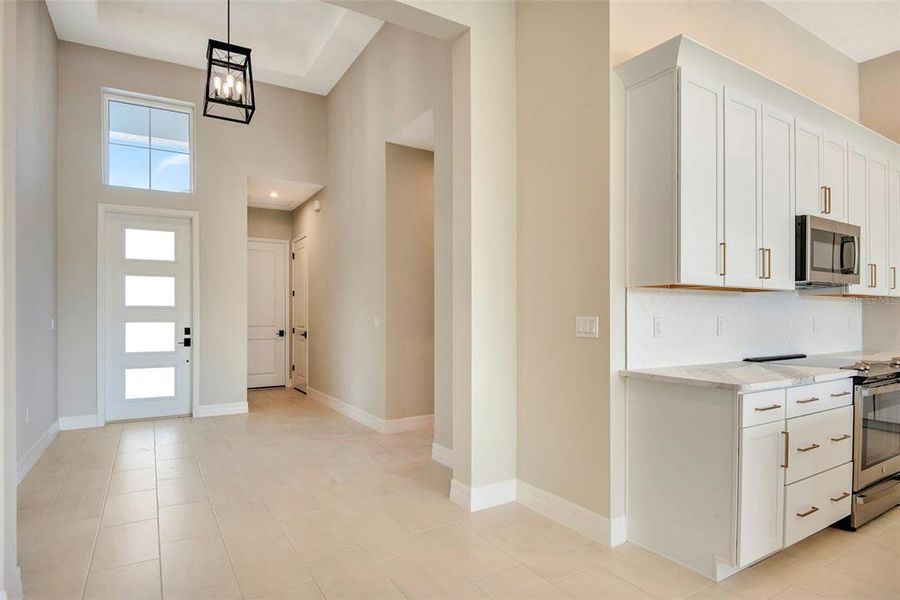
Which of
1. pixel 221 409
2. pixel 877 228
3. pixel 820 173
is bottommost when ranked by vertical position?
pixel 221 409

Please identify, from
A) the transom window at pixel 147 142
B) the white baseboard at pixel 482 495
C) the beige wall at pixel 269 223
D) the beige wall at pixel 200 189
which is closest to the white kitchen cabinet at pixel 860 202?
the white baseboard at pixel 482 495

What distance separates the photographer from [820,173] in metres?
3.23

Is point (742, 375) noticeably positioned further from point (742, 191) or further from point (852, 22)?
point (852, 22)

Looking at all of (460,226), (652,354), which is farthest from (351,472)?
(652,354)

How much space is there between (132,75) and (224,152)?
3.87 ft

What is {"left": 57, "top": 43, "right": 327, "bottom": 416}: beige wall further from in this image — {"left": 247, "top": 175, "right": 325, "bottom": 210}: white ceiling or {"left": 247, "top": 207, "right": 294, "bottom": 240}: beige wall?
{"left": 247, "top": 207, "right": 294, "bottom": 240}: beige wall

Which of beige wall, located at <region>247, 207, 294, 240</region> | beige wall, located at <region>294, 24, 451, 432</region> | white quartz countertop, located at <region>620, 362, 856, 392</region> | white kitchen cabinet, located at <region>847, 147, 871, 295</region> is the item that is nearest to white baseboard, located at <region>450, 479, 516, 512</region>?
beige wall, located at <region>294, 24, 451, 432</region>

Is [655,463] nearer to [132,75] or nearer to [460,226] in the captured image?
[460,226]

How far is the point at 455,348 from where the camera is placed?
3.25 meters

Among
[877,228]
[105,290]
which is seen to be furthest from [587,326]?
[105,290]

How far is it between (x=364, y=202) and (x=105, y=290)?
2.94 meters

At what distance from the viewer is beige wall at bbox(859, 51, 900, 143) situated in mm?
4320

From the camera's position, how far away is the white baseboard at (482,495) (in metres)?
3.08

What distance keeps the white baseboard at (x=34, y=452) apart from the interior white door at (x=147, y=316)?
680mm
